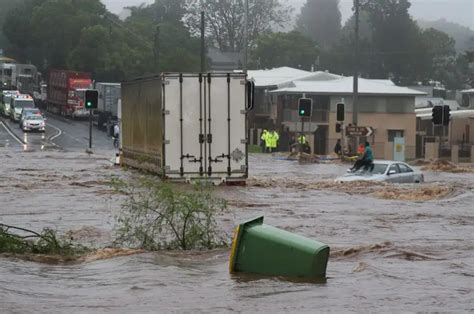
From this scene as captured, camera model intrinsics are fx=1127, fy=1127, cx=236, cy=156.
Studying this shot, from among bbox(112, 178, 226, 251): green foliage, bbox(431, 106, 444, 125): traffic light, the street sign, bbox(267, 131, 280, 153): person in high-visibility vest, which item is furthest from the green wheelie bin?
bbox(267, 131, 280, 153): person in high-visibility vest

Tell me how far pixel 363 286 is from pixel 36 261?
479 cm

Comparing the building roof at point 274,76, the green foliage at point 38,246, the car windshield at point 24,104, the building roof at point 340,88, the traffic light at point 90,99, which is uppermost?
the building roof at point 274,76

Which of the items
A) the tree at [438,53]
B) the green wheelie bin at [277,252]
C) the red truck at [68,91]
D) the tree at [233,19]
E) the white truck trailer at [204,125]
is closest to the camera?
the green wheelie bin at [277,252]

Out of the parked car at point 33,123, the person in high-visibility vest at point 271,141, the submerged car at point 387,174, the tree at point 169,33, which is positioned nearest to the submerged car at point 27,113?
the parked car at point 33,123

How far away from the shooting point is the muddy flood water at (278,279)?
1235 centimetres

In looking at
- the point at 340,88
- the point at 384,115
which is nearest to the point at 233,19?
the point at 340,88

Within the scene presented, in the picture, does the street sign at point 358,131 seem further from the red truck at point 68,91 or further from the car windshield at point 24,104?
the car windshield at point 24,104

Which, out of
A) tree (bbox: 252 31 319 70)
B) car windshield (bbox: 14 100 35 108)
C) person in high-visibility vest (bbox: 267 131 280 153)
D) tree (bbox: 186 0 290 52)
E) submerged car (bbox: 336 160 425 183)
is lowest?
person in high-visibility vest (bbox: 267 131 280 153)

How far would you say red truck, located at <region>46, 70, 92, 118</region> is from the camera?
84.0 meters

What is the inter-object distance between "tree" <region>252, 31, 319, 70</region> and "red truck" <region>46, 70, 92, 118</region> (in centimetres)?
3429

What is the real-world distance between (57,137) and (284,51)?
203ft

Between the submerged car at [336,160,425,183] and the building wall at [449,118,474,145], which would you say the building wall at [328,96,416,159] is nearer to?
the building wall at [449,118,474,145]

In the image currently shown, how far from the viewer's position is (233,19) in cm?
11794

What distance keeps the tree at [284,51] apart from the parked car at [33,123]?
171 ft
